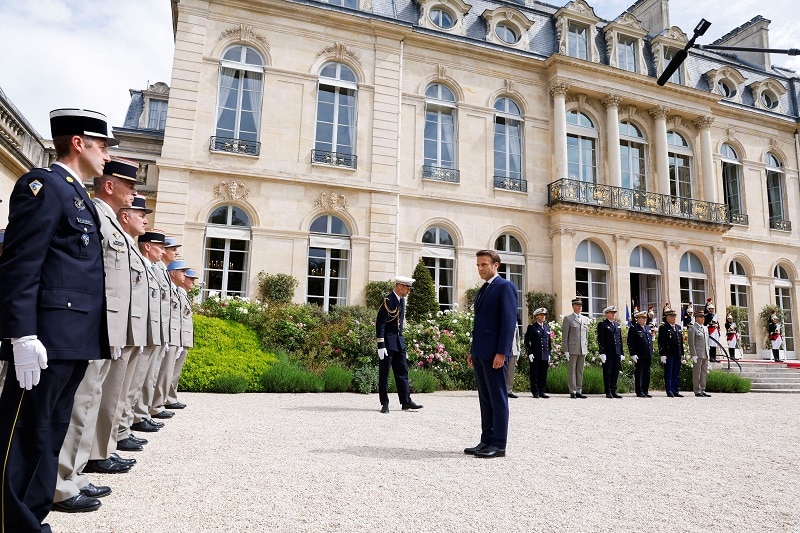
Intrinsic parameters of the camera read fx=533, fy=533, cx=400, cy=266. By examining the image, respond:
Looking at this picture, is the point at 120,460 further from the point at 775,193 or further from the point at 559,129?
the point at 775,193

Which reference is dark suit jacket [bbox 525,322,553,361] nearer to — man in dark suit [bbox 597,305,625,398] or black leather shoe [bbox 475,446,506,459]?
man in dark suit [bbox 597,305,625,398]

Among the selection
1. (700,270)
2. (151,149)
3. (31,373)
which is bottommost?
(31,373)

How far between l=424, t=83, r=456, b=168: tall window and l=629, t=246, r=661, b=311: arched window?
765 cm

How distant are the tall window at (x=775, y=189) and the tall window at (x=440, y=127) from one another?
1479 centimetres

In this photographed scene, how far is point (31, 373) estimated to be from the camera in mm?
2293

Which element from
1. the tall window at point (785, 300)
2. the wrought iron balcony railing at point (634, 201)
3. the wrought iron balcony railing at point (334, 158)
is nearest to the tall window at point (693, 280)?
the wrought iron balcony railing at point (634, 201)

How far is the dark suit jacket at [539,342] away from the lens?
10750 mm

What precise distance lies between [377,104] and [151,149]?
8208mm

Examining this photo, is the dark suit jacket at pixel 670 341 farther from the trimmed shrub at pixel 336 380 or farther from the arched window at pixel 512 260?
the trimmed shrub at pixel 336 380

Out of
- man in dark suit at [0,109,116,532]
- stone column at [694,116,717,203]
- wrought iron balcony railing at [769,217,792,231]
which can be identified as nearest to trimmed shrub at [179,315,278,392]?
man in dark suit at [0,109,116,532]

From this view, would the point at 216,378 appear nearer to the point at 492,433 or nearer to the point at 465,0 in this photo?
the point at 492,433

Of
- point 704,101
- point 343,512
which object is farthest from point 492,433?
point 704,101

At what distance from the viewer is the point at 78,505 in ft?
9.78

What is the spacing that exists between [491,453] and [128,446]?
3.06 meters
